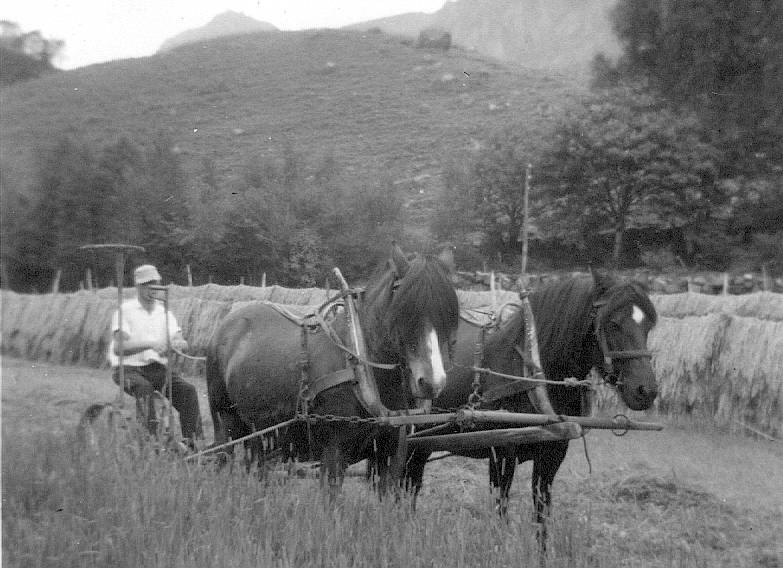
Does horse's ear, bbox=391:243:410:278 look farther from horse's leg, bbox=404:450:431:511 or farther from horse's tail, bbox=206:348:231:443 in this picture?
horse's tail, bbox=206:348:231:443

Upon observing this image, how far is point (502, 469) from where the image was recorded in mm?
4688

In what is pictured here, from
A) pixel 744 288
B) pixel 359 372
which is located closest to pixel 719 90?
pixel 744 288

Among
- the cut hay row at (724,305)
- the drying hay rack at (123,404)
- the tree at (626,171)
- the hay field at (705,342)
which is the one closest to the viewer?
the drying hay rack at (123,404)

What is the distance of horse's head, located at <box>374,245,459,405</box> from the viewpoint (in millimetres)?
3531

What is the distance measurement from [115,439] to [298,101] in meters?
4.28

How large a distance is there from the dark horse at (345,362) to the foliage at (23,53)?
187 centimetres

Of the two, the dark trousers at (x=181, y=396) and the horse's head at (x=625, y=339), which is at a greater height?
the horse's head at (x=625, y=339)

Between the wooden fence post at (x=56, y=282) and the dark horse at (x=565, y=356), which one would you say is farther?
the dark horse at (x=565, y=356)

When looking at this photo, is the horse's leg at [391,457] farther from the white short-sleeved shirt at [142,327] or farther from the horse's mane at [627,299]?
the white short-sleeved shirt at [142,327]

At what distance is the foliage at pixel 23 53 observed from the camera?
2.57 meters

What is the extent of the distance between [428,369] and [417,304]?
33cm

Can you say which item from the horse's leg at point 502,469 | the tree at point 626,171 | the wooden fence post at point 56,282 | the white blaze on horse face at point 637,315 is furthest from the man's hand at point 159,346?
the tree at point 626,171

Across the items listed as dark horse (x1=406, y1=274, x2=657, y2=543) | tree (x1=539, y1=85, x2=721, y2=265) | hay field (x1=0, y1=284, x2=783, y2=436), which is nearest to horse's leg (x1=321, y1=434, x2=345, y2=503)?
dark horse (x1=406, y1=274, x2=657, y2=543)

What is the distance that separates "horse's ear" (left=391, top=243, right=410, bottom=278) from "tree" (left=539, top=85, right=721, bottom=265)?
26.0 feet
